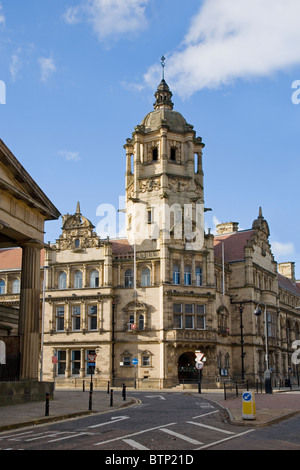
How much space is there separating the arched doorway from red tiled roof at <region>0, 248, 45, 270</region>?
789 inches

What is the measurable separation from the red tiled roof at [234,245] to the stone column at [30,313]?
36758 mm

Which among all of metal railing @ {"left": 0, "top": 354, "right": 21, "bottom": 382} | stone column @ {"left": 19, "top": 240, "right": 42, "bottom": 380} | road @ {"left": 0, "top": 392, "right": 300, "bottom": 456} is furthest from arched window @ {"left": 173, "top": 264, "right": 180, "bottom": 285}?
road @ {"left": 0, "top": 392, "right": 300, "bottom": 456}

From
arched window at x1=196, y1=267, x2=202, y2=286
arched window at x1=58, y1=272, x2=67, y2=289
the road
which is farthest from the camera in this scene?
arched window at x1=58, y1=272, x2=67, y2=289

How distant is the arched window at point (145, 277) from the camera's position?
185 feet

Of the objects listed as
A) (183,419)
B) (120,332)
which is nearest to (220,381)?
(120,332)

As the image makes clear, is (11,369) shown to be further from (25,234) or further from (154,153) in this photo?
(154,153)

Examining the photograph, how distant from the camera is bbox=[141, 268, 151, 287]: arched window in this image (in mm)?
56344

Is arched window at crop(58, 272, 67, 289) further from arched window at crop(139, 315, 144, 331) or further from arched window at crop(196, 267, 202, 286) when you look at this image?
arched window at crop(196, 267, 202, 286)

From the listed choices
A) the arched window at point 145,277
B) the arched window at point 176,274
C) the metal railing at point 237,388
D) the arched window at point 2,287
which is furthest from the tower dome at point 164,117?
A: the metal railing at point 237,388

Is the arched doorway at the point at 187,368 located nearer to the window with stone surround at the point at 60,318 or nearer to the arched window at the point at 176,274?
the arched window at the point at 176,274

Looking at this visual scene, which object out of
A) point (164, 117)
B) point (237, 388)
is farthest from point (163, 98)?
point (237, 388)

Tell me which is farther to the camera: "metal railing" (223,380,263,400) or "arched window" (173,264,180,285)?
"arched window" (173,264,180,285)

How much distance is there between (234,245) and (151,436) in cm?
5258

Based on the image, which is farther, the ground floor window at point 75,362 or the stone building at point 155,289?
the ground floor window at point 75,362
